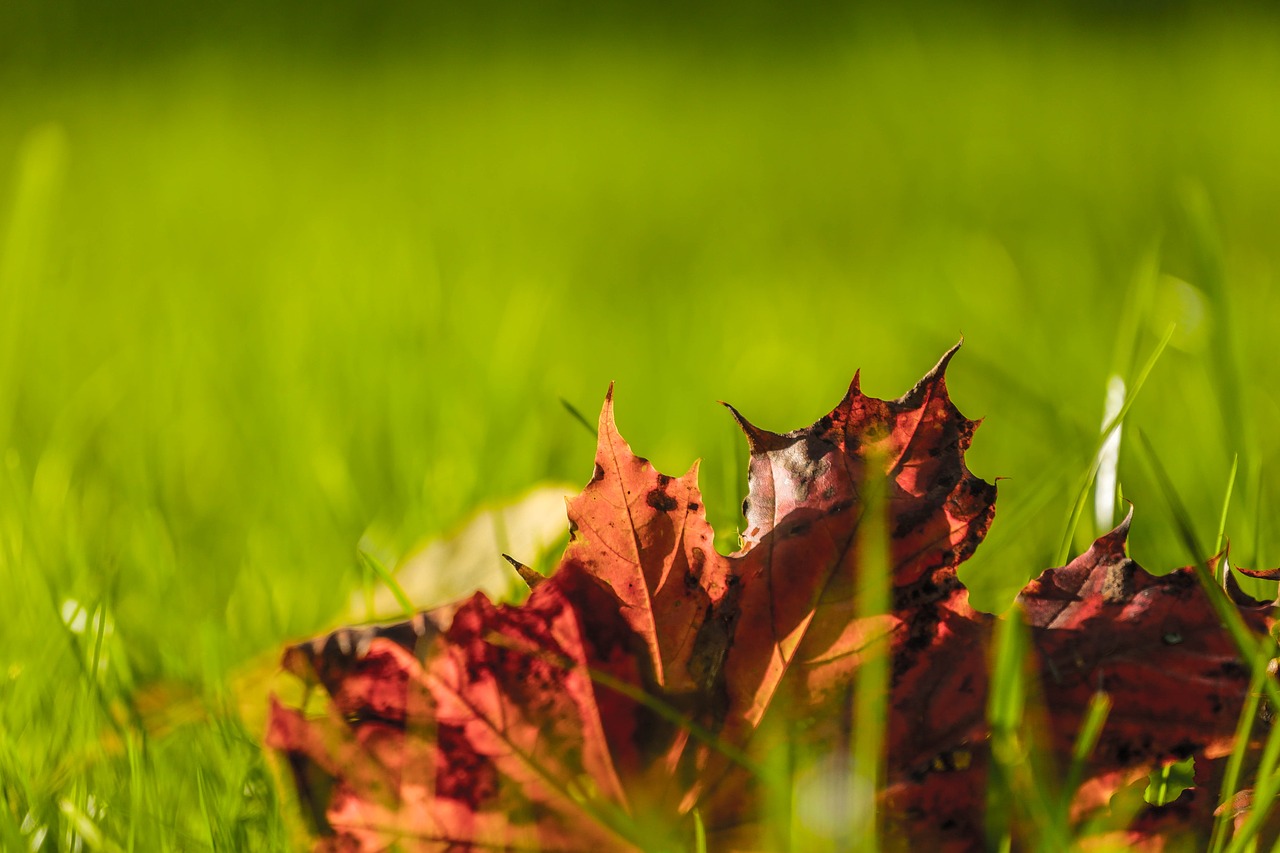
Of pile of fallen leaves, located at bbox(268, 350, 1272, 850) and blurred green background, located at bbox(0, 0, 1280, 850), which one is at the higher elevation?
pile of fallen leaves, located at bbox(268, 350, 1272, 850)

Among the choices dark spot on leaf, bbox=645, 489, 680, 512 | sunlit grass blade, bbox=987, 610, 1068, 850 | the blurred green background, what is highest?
dark spot on leaf, bbox=645, 489, 680, 512

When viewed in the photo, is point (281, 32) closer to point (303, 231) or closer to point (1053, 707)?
point (303, 231)

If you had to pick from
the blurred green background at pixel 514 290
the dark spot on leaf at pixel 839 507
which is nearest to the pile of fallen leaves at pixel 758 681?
the dark spot on leaf at pixel 839 507

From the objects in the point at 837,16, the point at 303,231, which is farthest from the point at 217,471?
the point at 837,16

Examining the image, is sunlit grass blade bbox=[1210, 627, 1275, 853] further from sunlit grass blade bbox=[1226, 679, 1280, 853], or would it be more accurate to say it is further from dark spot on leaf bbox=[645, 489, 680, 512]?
dark spot on leaf bbox=[645, 489, 680, 512]

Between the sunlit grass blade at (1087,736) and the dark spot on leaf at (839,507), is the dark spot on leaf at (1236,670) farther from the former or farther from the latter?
the dark spot on leaf at (839,507)

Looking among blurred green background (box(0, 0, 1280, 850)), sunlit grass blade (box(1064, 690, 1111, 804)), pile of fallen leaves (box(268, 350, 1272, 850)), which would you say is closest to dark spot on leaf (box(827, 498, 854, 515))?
pile of fallen leaves (box(268, 350, 1272, 850))
